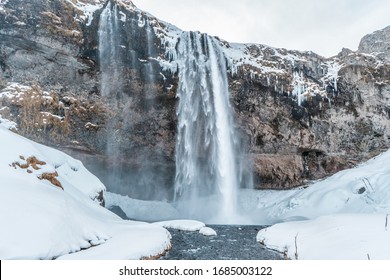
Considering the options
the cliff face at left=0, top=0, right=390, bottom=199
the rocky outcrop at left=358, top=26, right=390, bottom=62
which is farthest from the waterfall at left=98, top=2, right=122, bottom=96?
the rocky outcrop at left=358, top=26, right=390, bottom=62

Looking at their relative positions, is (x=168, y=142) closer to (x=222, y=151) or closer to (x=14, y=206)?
(x=222, y=151)

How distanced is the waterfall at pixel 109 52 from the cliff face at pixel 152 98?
0.65 ft

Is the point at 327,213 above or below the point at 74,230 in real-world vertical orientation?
below

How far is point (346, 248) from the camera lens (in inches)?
333

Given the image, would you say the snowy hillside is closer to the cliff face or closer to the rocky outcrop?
the cliff face

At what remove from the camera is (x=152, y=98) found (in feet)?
111

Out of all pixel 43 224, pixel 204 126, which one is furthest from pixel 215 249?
pixel 204 126

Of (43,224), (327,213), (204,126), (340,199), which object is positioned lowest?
(327,213)

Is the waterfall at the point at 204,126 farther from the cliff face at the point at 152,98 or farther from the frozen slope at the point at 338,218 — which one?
the frozen slope at the point at 338,218

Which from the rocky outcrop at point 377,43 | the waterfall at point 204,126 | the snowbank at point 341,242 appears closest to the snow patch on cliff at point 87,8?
the waterfall at point 204,126

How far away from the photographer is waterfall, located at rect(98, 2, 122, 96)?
30.8m

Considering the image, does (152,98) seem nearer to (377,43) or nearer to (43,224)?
(43,224)

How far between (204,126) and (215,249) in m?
22.0

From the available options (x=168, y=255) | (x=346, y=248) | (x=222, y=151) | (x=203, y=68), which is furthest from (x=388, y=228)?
(x=203, y=68)
